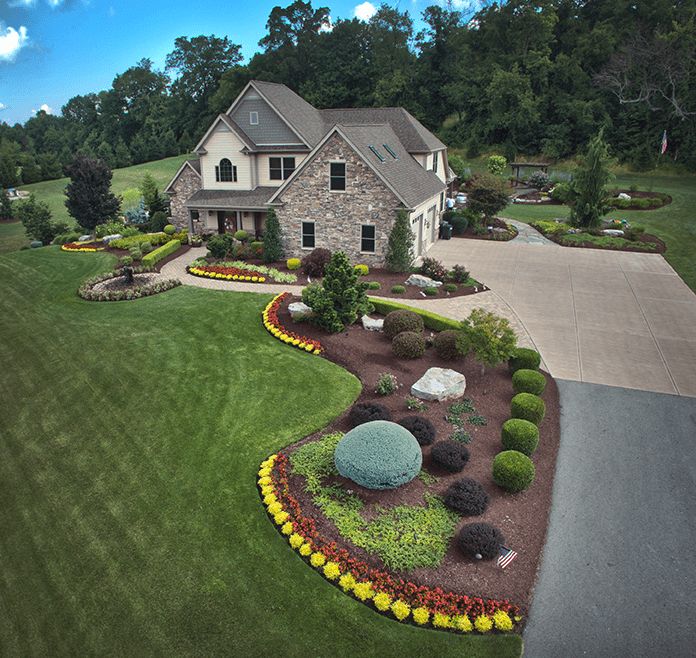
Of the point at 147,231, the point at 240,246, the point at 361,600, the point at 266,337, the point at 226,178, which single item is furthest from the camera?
the point at 147,231

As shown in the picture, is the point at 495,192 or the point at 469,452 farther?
the point at 495,192

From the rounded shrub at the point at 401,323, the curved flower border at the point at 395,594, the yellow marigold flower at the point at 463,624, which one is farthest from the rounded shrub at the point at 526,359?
the yellow marigold flower at the point at 463,624

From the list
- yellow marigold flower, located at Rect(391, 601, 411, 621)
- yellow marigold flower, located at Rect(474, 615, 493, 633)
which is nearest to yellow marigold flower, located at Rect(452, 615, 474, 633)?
yellow marigold flower, located at Rect(474, 615, 493, 633)

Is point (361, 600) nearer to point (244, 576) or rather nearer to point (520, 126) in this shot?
point (244, 576)

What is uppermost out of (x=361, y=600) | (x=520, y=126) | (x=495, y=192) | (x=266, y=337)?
(x=520, y=126)

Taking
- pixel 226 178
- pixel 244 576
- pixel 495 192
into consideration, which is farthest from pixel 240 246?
pixel 244 576

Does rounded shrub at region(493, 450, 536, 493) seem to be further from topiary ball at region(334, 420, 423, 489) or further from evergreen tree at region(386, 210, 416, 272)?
A: evergreen tree at region(386, 210, 416, 272)

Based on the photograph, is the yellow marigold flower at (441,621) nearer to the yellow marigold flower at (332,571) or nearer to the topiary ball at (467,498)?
the yellow marigold flower at (332,571)
